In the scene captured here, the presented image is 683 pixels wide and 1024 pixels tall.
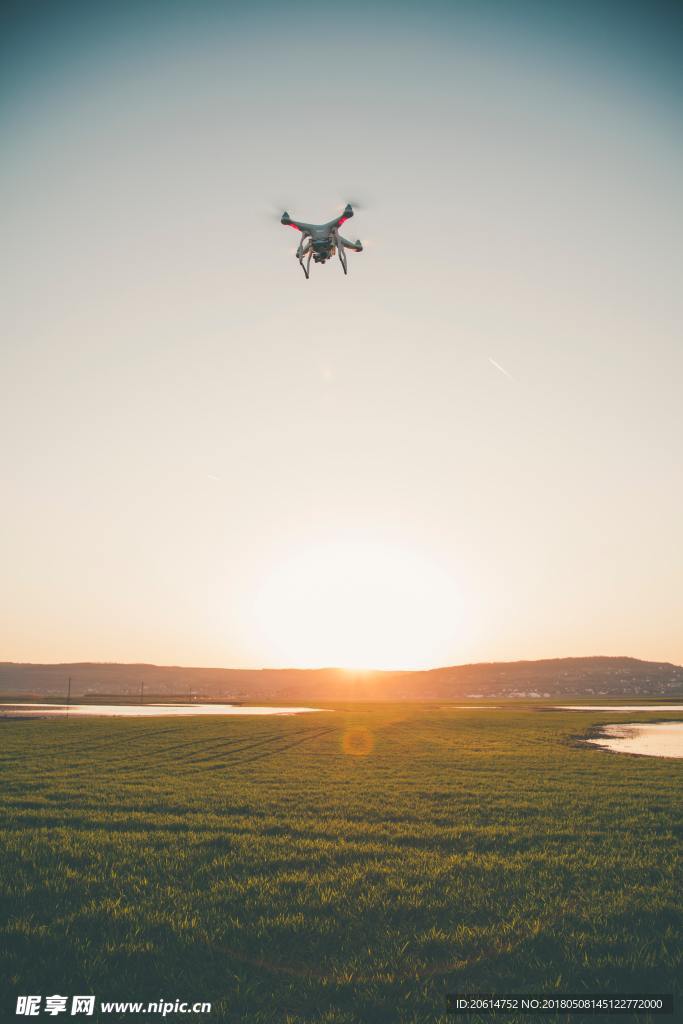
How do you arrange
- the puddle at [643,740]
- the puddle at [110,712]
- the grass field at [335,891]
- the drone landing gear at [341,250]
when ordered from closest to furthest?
the grass field at [335,891]
the drone landing gear at [341,250]
the puddle at [643,740]
the puddle at [110,712]

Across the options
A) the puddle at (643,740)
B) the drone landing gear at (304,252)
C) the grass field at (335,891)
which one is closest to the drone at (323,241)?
the drone landing gear at (304,252)

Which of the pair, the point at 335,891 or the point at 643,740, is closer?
the point at 335,891

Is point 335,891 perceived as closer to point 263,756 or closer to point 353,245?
point 263,756

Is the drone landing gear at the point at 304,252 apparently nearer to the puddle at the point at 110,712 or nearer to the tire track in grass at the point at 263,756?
the tire track in grass at the point at 263,756

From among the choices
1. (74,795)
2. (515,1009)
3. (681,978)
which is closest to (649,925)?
(681,978)

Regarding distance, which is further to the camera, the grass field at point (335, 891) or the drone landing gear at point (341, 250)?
the drone landing gear at point (341, 250)

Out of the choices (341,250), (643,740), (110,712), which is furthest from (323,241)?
(110,712)
